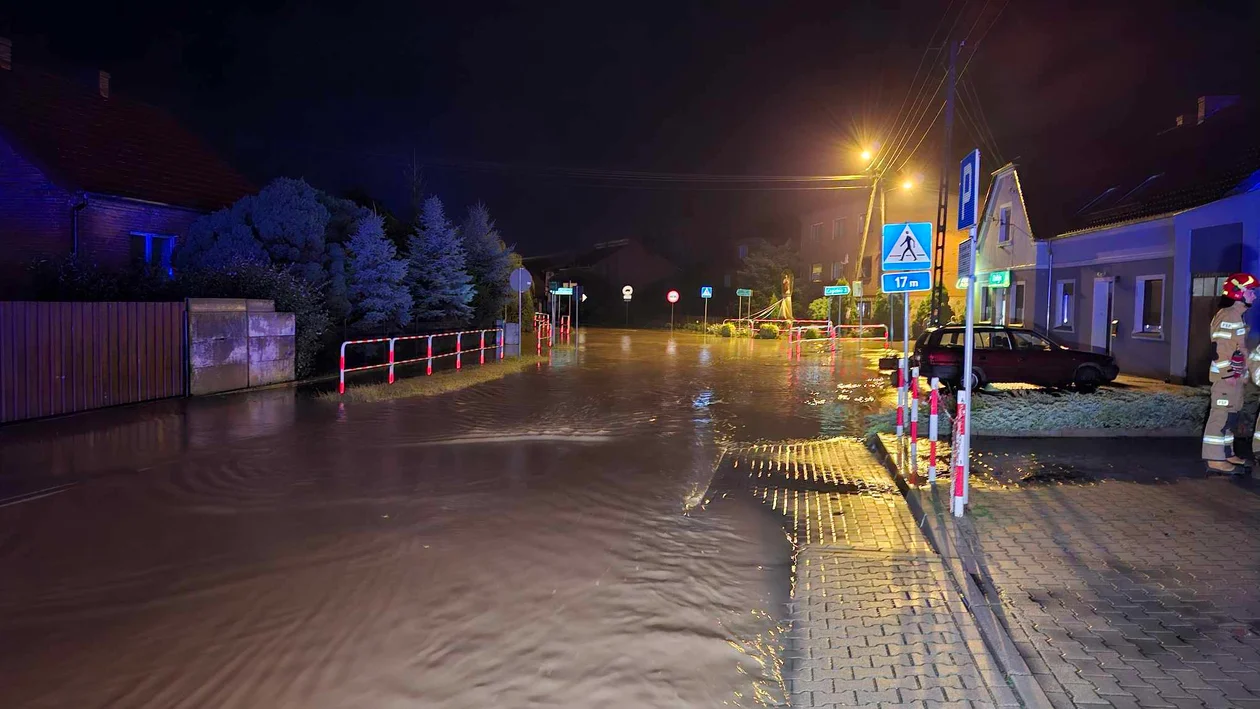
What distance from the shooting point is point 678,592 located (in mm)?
5457

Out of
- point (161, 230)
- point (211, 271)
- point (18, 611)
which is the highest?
point (161, 230)

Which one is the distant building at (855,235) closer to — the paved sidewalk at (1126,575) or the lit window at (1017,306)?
the lit window at (1017,306)

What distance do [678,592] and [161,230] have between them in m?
→ 22.8

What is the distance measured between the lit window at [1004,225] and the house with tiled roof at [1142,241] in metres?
0.06

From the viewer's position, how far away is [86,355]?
12992 millimetres

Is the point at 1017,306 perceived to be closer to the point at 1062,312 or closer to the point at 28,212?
the point at 1062,312

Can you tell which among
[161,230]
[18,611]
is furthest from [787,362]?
[18,611]

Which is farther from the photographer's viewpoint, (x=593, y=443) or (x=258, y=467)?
(x=593, y=443)

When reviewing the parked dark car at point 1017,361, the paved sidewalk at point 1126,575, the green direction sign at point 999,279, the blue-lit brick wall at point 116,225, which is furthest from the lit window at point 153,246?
the green direction sign at point 999,279

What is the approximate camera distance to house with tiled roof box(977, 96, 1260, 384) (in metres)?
16.3

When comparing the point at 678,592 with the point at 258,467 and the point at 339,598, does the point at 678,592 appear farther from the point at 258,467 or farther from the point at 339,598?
the point at 258,467

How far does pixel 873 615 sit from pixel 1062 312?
21.8 meters

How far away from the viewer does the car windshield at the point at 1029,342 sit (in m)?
17.5

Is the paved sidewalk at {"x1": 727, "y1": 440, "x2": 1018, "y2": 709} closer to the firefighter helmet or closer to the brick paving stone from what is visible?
the brick paving stone
